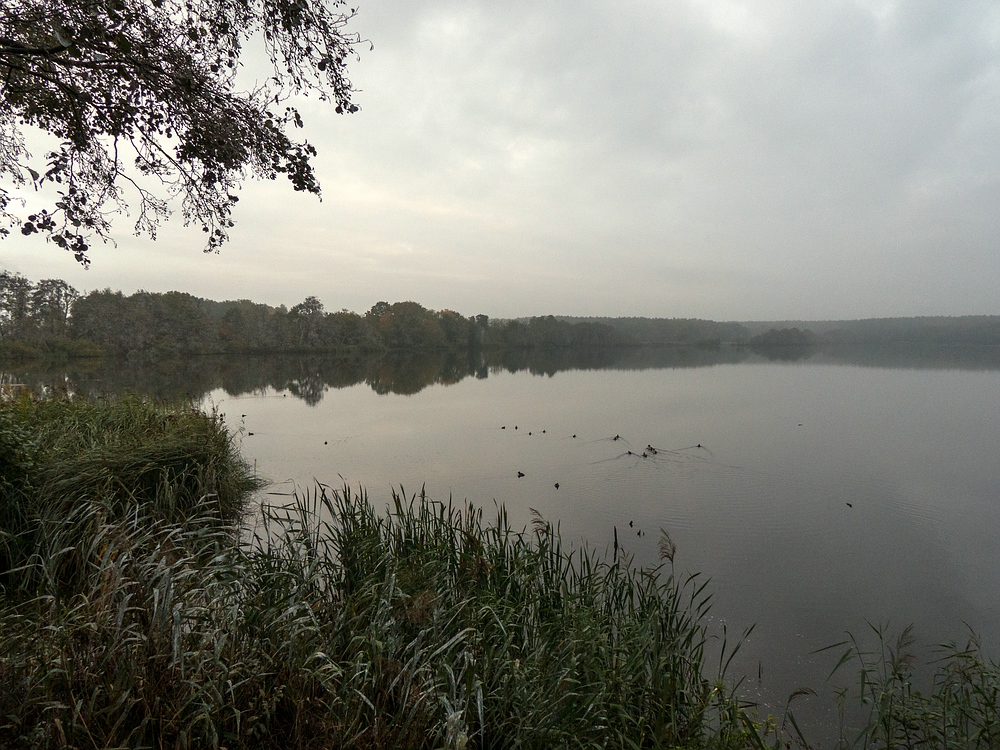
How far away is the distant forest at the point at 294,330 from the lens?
142 feet

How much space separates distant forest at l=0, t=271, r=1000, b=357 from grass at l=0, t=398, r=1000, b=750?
19.6 metres

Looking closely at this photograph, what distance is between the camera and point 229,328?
59.2 m

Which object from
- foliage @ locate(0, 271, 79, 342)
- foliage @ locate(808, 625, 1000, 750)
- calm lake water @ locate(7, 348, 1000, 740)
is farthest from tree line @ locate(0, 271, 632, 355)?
foliage @ locate(808, 625, 1000, 750)

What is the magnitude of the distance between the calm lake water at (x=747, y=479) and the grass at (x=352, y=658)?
3.06 ft

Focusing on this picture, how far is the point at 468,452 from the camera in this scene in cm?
1345

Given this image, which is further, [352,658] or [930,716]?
[930,716]

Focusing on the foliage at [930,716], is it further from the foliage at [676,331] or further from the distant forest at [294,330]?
the foliage at [676,331]

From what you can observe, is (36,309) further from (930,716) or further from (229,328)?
(930,716)

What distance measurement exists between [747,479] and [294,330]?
60.9 metres

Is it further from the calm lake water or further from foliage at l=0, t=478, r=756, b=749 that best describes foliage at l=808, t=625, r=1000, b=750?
foliage at l=0, t=478, r=756, b=749

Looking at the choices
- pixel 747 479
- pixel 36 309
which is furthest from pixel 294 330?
pixel 747 479

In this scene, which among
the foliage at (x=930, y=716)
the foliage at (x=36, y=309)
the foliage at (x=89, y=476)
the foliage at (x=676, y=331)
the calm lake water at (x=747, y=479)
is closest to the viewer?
the foliage at (x=930, y=716)

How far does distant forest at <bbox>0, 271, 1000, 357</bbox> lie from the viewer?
43312 millimetres

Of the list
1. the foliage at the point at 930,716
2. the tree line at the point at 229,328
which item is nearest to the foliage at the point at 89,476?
the foliage at the point at 930,716
